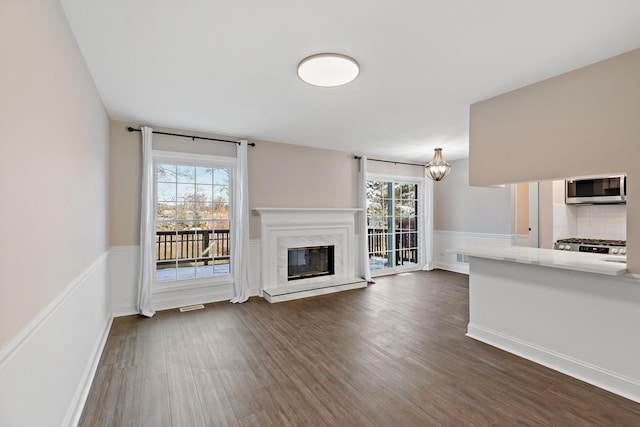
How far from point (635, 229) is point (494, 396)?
5.50 ft

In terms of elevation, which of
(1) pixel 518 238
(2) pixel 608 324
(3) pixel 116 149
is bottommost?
(2) pixel 608 324

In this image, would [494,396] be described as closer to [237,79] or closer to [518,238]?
[237,79]

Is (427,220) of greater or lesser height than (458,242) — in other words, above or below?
above

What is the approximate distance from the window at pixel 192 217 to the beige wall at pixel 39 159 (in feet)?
6.46

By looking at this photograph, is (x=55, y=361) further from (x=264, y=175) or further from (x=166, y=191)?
(x=264, y=175)

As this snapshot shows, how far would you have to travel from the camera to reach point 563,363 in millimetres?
2594

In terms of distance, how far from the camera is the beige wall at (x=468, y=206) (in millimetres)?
5906

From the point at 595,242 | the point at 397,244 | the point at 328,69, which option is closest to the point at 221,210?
the point at 328,69

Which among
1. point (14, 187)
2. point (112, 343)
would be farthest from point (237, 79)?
point (112, 343)

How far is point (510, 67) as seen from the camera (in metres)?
2.52

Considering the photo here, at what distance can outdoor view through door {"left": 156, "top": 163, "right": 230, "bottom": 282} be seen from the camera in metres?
4.36

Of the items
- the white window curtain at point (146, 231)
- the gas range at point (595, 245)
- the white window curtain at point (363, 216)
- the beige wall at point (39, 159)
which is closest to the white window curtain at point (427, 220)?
the white window curtain at point (363, 216)

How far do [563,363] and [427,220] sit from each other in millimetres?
4519

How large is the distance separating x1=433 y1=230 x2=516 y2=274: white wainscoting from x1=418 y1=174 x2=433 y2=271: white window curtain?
0.29 metres
